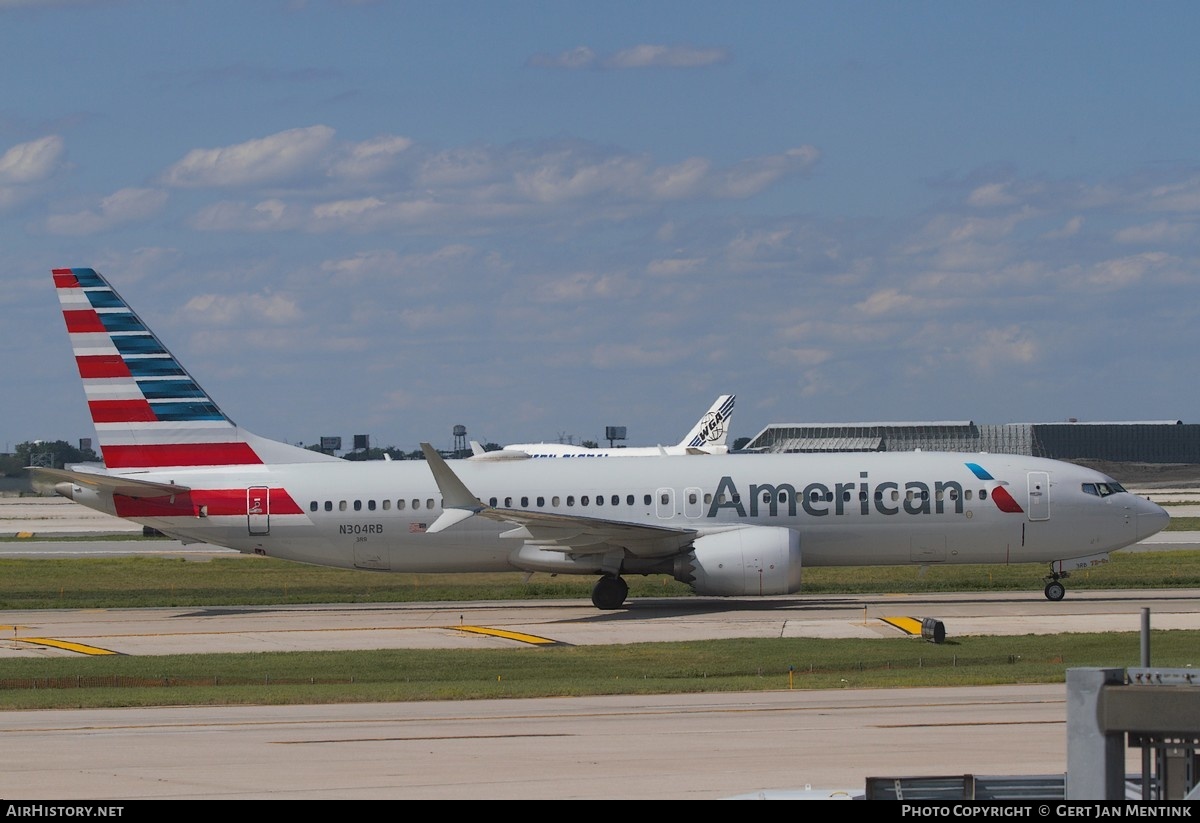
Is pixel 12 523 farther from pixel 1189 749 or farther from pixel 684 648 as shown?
pixel 1189 749

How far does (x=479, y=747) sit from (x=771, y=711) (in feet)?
15.5

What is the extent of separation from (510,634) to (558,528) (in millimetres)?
4487

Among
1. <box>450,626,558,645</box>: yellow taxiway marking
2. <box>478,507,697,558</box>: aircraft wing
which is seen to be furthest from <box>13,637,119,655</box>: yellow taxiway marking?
<box>478,507,697,558</box>: aircraft wing

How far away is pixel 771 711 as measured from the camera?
68.3 feet

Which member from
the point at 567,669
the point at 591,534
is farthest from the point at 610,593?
the point at 567,669

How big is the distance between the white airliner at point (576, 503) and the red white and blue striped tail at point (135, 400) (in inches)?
1.7

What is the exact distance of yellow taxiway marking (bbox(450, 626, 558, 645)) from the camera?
31.1 meters

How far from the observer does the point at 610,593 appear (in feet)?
121

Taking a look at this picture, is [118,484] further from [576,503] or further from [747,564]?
[747,564]

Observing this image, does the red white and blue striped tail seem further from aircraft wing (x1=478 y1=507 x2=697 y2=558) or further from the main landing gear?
the main landing gear

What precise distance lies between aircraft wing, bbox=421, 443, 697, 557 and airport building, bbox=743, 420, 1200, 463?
365ft

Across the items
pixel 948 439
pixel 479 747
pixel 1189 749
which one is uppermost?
pixel 948 439
